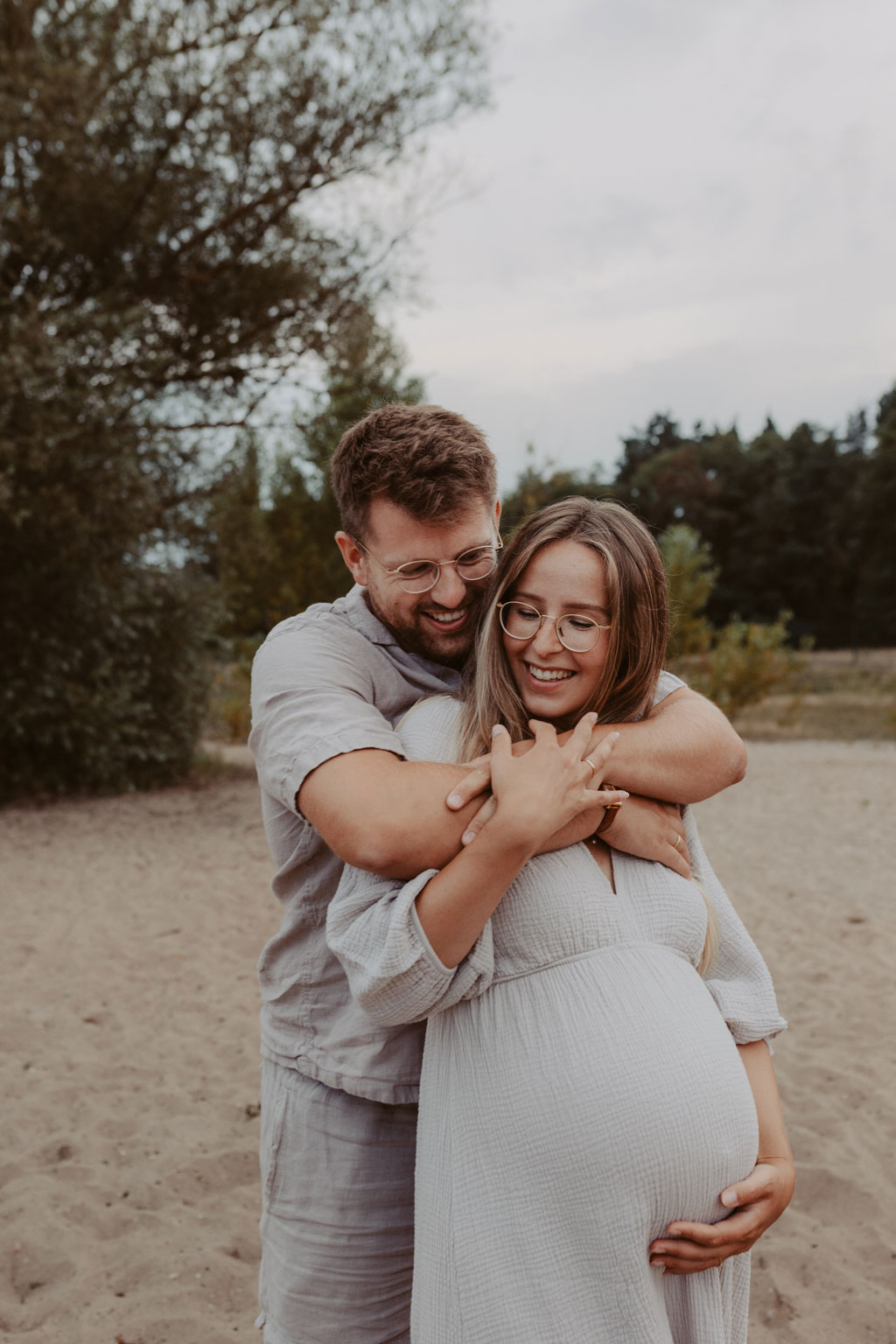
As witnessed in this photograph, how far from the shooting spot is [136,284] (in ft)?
37.4

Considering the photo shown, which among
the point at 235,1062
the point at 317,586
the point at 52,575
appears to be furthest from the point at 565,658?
the point at 317,586

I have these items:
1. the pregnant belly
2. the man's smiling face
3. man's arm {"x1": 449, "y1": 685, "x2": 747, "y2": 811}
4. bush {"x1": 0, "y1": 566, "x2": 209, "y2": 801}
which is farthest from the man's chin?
bush {"x1": 0, "y1": 566, "x2": 209, "y2": 801}

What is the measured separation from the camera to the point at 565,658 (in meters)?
1.81

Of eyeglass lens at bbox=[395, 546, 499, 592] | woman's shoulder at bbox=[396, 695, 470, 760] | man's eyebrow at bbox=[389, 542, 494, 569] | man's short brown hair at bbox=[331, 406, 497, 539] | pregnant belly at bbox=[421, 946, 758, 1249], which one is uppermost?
man's short brown hair at bbox=[331, 406, 497, 539]

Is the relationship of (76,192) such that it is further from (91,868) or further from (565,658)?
(565,658)

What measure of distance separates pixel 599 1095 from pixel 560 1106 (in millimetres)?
60

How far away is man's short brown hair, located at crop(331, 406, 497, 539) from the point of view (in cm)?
190

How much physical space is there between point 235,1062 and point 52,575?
701cm

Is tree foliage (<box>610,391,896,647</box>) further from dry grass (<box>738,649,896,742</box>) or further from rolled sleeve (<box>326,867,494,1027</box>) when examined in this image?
rolled sleeve (<box>326,867,494,1027</box>)

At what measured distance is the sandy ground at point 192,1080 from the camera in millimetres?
3504

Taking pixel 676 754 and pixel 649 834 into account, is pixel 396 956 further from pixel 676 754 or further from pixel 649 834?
pixel 676 754

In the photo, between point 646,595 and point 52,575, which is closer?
point 646,595

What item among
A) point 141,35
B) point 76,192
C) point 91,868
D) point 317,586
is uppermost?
point 141,35

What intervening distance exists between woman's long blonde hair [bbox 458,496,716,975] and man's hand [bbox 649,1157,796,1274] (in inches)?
13.8
